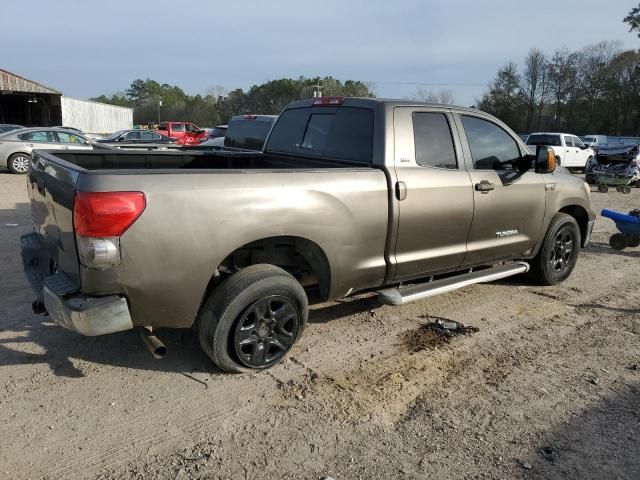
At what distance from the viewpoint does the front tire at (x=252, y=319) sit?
3342mm

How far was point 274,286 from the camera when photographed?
3.48 m

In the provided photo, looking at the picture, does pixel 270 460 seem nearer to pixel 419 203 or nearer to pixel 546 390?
pixel 546 390

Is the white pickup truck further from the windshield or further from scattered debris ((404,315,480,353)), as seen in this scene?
scattered debris ((404,315,480,353))

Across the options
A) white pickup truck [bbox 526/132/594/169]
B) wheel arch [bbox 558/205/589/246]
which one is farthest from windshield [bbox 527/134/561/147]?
wheel arch [bbox 558/205/589/246]

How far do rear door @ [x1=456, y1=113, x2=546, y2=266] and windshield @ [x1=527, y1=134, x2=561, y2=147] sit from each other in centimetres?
1872

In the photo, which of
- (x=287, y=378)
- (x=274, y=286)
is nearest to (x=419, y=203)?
(x=274, y=286)

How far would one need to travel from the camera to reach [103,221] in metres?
2.84

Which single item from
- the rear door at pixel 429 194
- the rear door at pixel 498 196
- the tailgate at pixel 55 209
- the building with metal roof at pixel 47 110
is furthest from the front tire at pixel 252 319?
the building with metal roof at pixel 47 110

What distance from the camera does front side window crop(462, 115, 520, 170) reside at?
189 inches

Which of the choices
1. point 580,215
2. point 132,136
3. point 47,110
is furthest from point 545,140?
point 47,110

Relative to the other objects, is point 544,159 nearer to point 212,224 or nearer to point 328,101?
point 328,101

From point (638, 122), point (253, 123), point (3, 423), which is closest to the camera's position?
point (3, 423)

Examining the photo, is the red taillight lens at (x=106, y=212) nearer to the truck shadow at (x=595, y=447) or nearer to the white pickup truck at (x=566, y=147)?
A: the truck shadow at (x=595, y=447)

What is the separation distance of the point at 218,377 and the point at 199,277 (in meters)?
0.82
